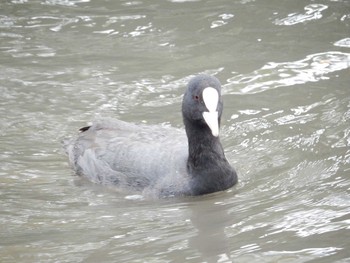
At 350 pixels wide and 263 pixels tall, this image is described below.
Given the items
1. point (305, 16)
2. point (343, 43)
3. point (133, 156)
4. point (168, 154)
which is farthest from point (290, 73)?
point (133, 156)

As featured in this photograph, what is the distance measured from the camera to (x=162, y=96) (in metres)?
9.11

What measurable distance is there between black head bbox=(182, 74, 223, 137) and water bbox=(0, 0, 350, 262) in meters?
0.61

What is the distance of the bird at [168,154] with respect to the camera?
7.04 metres

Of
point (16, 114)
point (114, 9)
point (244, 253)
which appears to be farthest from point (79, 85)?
point (244, 253)

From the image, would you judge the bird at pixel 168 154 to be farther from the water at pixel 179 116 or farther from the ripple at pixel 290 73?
the ripple at pixel 290 73

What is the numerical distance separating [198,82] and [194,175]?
775 mm

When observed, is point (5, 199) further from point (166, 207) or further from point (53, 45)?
point (53, 45)

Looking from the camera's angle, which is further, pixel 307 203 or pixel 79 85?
pixel 79 85

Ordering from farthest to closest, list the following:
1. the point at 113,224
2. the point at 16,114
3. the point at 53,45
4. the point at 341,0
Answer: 1. the point at 341,0
2. the point at 53,45
3. the point at 16,114
4. the point at 113,224

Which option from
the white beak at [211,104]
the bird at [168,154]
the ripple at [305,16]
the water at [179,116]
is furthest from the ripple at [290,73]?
the white beak at [211,104]

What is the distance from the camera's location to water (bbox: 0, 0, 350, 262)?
19.5 ft

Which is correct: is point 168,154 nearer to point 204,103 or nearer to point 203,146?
point 203,146

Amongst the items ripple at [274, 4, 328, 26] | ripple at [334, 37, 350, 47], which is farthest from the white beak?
ripple at [274, 4, 328, 26]

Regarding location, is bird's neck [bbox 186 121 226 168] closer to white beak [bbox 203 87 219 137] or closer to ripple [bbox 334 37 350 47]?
white beak [bbox 203 87 219 137]
